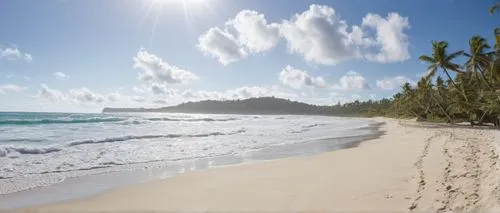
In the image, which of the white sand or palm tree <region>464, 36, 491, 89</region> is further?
palm tree <region>464, 36, 491, 89</region>

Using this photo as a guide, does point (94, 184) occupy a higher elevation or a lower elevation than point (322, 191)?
lower

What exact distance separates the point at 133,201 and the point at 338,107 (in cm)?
15998

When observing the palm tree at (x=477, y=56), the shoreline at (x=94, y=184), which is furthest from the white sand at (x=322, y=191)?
the palm tree at (x=477, y=56)

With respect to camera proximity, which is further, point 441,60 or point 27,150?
point 441,60

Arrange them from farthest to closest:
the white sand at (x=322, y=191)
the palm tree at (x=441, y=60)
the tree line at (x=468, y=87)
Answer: the palm tree at (x=441, y=60) < the tree line at (x=468, y=87) < the white sand at (x=322, y=191)

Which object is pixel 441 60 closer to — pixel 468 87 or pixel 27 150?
pixel 468 87

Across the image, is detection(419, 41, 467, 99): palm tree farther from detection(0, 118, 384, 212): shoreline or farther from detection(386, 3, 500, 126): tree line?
detection(0, 118, 384, 212): shoreline

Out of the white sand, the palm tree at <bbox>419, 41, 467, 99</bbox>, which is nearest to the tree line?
the palm tree at <bbox>419, 41, 467, 99</bbox>

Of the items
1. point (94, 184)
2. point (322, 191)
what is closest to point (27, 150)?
point (94, 184)

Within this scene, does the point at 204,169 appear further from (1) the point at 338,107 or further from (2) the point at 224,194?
(1) the point at 338,107

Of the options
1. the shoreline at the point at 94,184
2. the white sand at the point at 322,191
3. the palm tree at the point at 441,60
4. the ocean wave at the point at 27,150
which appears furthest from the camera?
the palm tree at the point at 441,60

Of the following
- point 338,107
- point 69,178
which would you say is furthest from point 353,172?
point 338,107

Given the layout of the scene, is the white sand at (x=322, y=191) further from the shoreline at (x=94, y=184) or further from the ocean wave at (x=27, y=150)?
the ocean wave at (x=27, y=150)

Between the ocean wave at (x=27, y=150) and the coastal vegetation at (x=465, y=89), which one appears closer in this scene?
the ocean wave at (x=27, y=150)
